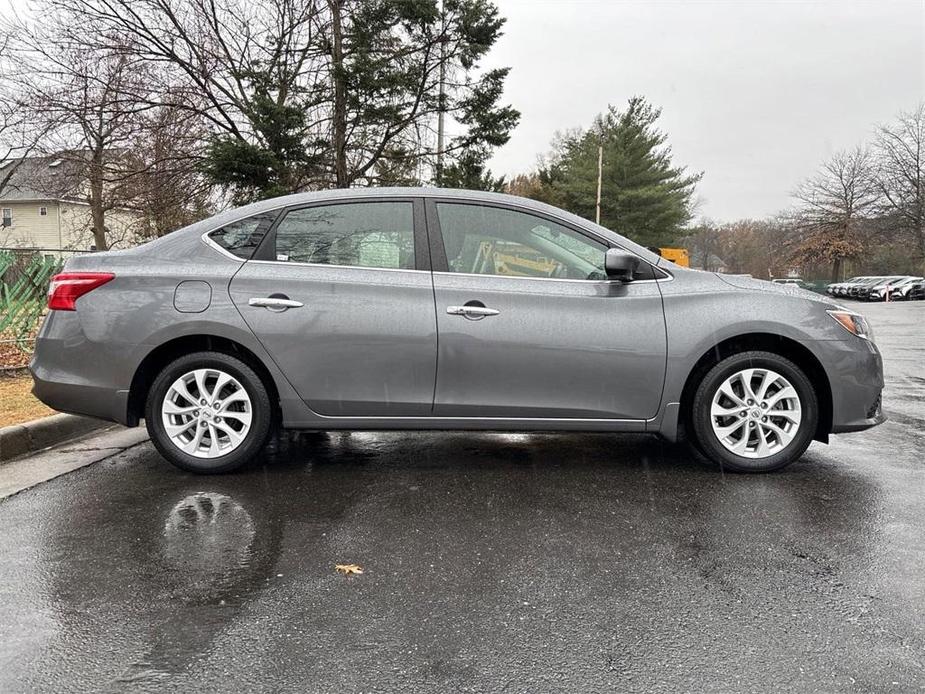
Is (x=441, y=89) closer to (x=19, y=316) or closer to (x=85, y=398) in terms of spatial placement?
(x=19, y=316)

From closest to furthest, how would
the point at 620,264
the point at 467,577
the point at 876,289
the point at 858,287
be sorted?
the point at 467,577 < the point at 620,264 < the point at 876,289 < the point at 858,287

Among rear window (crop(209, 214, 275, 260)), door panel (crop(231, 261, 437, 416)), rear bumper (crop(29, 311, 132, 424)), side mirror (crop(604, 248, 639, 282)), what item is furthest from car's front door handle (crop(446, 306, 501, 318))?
rear bumper (crop(29, 311, 132, 424))

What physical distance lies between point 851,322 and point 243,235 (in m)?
3.74

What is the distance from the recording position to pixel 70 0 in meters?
17.8

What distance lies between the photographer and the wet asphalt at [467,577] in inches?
85.0

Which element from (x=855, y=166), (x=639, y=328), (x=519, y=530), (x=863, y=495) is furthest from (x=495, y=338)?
(x=855, y=166)

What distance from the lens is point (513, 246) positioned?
425cm

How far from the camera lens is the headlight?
4211mm

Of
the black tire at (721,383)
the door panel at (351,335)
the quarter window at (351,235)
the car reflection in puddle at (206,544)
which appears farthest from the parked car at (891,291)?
the car reflection in puddle at (206,544)

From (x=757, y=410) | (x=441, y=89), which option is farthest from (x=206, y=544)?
(x=441, y=89)

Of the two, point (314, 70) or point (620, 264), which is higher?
point (314, 70)


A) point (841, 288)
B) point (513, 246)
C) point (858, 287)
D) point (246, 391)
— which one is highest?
point (513, 246)

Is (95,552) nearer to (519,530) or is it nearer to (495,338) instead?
(519,530)

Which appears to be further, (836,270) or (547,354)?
(836,270)
